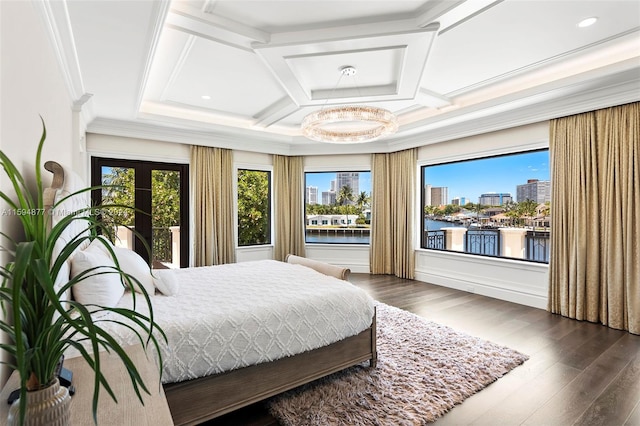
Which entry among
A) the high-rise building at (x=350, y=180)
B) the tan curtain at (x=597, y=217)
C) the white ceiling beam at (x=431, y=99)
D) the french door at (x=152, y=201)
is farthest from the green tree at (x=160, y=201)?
the tan curtain at (x=597, y=217)

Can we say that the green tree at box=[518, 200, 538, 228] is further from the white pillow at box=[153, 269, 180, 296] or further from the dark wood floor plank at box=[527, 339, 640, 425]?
the white pillow at box=[153, 269, 180, 296]

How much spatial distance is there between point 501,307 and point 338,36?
3833 mm

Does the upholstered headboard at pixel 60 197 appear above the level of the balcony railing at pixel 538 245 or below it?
above

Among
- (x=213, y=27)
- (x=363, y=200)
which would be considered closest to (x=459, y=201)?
(x=363, y=200)

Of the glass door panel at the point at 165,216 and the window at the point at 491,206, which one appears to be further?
the glass door panel at the point at 165,216

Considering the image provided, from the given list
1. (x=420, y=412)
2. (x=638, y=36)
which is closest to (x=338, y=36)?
(x=638, y=36)

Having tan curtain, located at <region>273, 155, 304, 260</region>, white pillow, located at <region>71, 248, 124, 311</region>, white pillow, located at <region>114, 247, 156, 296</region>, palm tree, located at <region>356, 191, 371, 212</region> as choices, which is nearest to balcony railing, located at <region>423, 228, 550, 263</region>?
palm tree, located at <region>356, 191, 371, 212</region>

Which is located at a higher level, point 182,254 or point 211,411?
point 182,254

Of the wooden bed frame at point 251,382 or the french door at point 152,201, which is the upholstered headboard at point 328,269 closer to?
the wooden bed frame at point 251,382

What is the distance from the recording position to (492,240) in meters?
5.07

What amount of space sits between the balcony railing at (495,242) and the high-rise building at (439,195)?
50cm

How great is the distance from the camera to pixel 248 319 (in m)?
2.02

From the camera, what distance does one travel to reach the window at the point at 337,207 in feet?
22.1

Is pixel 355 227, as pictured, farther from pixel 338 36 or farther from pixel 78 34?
pixel 78 34
